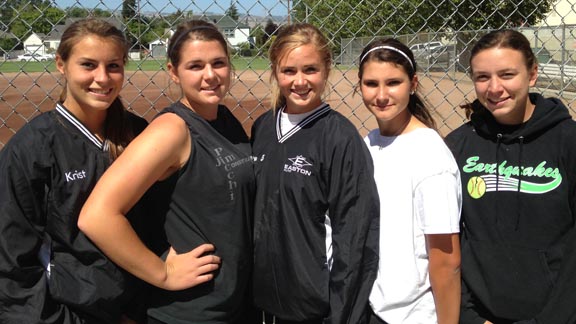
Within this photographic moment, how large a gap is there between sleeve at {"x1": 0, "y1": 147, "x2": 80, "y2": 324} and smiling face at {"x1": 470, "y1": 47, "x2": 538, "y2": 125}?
188cm

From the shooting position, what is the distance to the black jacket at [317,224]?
2.25 metres

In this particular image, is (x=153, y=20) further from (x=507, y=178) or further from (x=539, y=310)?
(x=539, y=310)

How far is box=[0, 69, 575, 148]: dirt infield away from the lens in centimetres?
393

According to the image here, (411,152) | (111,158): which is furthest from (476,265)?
(111,158)

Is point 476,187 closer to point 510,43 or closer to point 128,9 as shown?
point 510,43

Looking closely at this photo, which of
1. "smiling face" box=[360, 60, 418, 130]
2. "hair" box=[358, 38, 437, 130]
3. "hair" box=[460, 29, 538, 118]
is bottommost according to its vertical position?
"smiling face" box=[360, 60, 418, 130]

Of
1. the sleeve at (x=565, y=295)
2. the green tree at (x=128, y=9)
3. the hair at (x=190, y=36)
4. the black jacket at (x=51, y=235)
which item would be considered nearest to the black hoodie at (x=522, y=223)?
the sleeve at (x=565, y=295)

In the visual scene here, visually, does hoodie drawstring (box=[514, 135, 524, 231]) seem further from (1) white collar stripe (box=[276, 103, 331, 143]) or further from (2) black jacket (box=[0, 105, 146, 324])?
(2) black jacket (box=[0, 105, 146, 324])

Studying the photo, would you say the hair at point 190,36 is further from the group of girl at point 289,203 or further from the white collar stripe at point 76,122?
the white collar stripe at point 76,122

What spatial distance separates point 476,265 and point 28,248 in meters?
1.81

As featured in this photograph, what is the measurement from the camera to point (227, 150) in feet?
7.79

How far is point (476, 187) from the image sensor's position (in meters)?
2.42

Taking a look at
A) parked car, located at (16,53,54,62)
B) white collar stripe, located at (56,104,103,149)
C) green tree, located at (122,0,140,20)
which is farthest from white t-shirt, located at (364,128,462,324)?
parked car, located at (16,53,54,62)

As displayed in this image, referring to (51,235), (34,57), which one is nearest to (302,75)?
(51,235)
